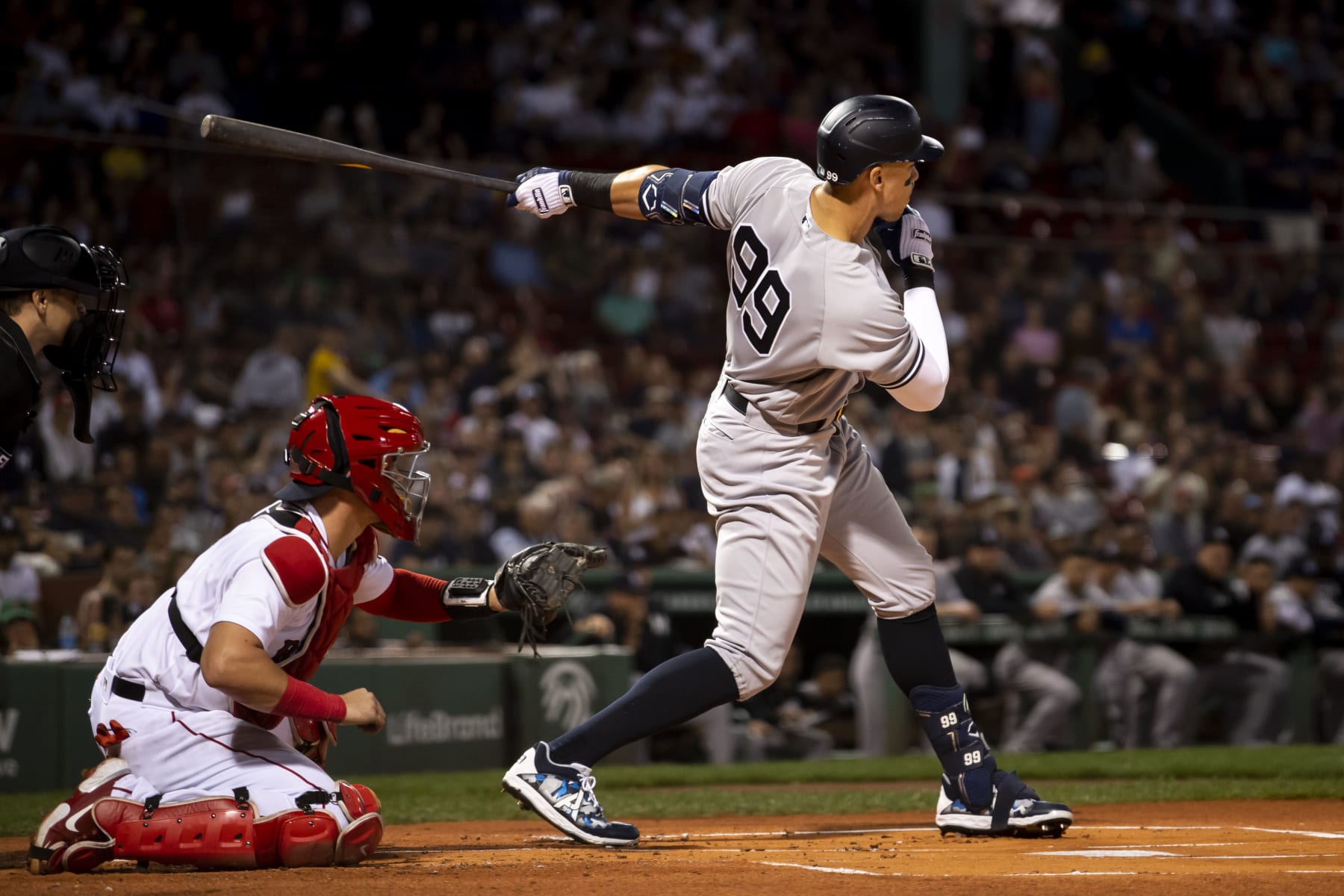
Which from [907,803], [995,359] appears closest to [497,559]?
[907,803]

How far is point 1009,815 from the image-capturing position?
4574mm

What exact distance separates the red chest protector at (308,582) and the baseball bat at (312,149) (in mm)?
1092

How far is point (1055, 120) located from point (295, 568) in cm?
1497

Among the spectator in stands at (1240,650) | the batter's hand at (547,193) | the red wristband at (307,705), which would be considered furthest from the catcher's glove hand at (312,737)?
the spectator in stands at (1240,650)

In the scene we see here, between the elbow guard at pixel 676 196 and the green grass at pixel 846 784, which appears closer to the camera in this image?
the elbow guard at pixel 676 196

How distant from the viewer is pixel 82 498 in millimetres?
8836

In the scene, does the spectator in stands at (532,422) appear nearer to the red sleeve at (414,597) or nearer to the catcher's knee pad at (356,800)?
the red sleeve at (414,597)

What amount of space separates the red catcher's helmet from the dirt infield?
3.02 ft

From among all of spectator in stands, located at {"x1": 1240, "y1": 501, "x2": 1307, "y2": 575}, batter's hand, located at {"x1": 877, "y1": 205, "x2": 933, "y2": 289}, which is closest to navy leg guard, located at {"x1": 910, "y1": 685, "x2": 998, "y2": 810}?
batter's hand, located at {"x1": 877, "y1": 205, "x2": 933, "y2": 289}

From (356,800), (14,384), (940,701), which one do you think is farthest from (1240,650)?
(14,384)

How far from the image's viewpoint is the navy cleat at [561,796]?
4.24m

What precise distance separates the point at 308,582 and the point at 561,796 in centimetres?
90

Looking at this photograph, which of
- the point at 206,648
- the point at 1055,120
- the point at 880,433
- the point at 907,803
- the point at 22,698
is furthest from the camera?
the point at 1055,120

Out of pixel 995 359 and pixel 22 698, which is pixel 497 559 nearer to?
pixel 22 698
